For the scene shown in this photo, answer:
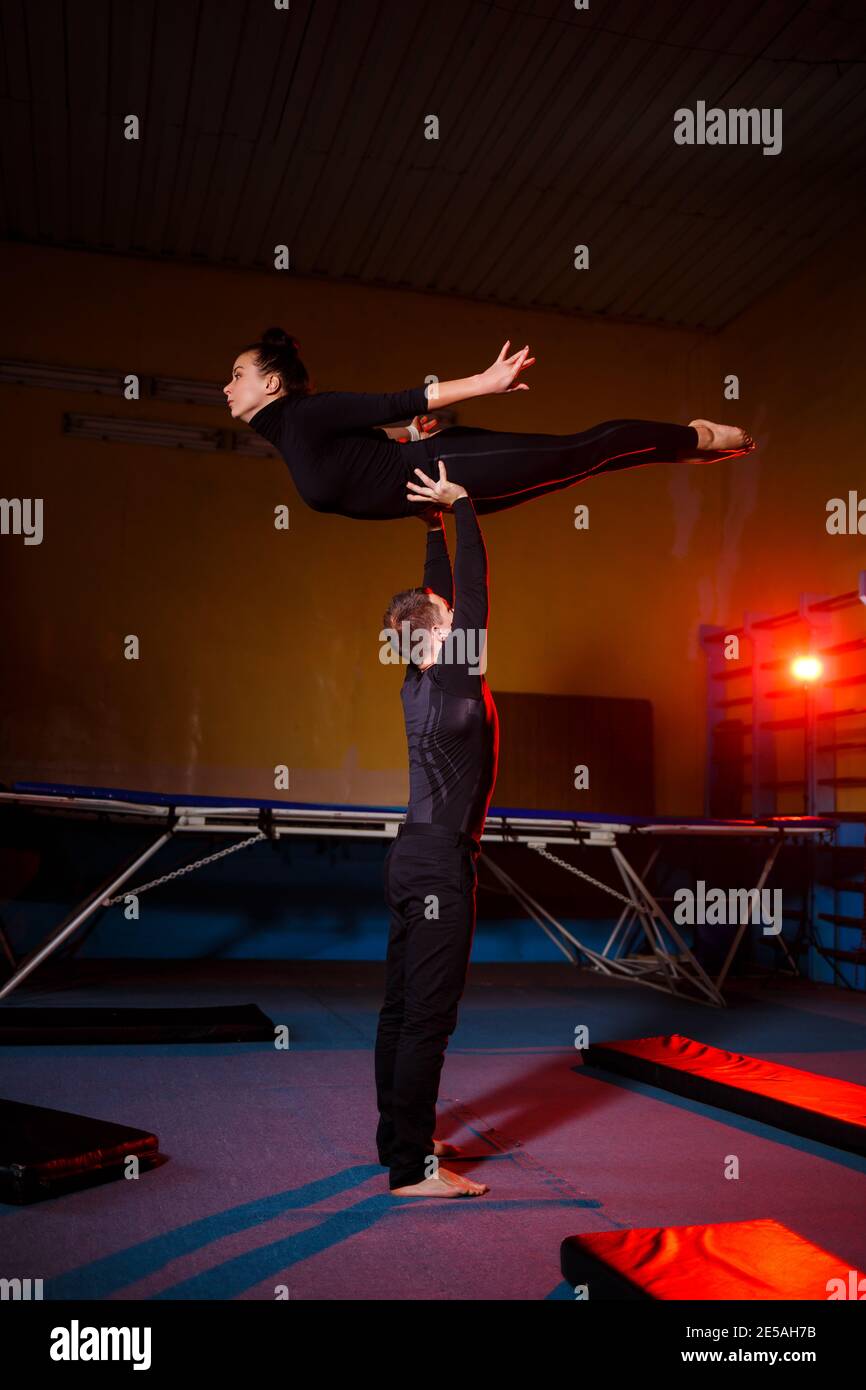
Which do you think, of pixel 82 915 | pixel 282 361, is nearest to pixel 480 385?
pixel 282 361

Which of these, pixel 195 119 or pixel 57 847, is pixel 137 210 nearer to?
pixel 195 119

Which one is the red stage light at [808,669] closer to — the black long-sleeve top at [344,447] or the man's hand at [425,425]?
the man's hand at [425,425]

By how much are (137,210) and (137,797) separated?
429 cm

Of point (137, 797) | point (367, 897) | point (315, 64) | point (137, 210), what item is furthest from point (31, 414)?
point (367, 897)

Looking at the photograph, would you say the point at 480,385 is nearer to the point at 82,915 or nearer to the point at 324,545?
the point at 82,915

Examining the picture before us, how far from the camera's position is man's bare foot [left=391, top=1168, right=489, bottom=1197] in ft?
8.24

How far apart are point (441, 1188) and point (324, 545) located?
5647 mm

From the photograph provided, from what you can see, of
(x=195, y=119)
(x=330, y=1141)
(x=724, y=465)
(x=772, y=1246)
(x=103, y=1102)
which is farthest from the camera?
(x=724, y=465)

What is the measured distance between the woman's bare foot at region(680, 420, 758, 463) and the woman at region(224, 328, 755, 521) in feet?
0.78

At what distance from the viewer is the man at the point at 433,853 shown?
253 centimetres

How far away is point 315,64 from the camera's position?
5.85 metres

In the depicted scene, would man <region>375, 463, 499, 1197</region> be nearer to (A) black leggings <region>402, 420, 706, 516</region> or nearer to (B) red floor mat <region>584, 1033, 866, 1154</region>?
(A) black leggings <region>402, 420, 706, 516</region>

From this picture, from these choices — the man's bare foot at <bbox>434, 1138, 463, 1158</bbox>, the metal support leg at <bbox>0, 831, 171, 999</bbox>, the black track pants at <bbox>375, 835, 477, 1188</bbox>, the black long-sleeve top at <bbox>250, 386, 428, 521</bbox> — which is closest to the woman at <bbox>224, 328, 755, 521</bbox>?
the black long-sleeve top at <bbox>250, 386, 428, 521</bbox>

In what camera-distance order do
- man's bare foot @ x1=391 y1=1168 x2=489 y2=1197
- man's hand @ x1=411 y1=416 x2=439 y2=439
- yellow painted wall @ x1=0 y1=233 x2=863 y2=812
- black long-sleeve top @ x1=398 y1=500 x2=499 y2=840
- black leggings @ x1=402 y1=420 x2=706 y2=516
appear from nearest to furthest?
man's bare foot @ x1=391 y1=1168 x2=489 y2=1197 → black long-sleeve top @ x1=398 y1=500 x2=499 y2=840 → black leggings @ x1=402 y1=420 x2=706 y2=516 → man's hand @ x1=411 y1=416 x2=439 y2=439 → yellow painted wall @ x1=0 y1=233 x2=863 y2=812
